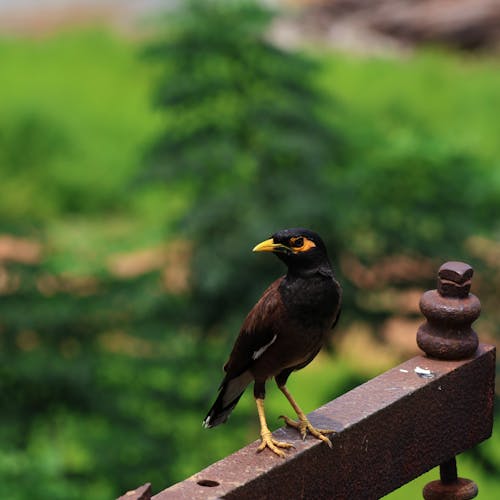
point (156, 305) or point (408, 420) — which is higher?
point (408, 420)

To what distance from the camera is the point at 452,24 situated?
842 inches

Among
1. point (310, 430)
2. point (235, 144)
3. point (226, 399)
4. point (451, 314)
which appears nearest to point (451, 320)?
point (451, 314)

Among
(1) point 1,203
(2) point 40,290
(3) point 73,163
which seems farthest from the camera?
(3) point 73,163

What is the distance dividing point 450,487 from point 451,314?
1.36 ft

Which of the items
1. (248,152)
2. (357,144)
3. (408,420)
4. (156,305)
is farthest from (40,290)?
(408,420)

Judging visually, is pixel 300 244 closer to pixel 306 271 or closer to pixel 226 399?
pixel 306 271

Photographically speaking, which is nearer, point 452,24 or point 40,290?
point 40,290

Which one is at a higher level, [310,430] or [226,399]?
[310,430]

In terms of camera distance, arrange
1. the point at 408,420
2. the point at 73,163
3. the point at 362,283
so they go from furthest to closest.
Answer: the point at 73,163
the point at 362,283
the point at 408,420

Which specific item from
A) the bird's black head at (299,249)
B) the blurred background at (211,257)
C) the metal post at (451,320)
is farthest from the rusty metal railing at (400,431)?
the blurred background at (211,257)

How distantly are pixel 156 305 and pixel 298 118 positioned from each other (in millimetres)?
1530

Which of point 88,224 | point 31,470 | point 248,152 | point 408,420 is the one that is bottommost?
point 88,224

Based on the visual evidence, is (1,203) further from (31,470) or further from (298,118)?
(31,470)

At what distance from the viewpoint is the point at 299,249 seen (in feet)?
11.1
